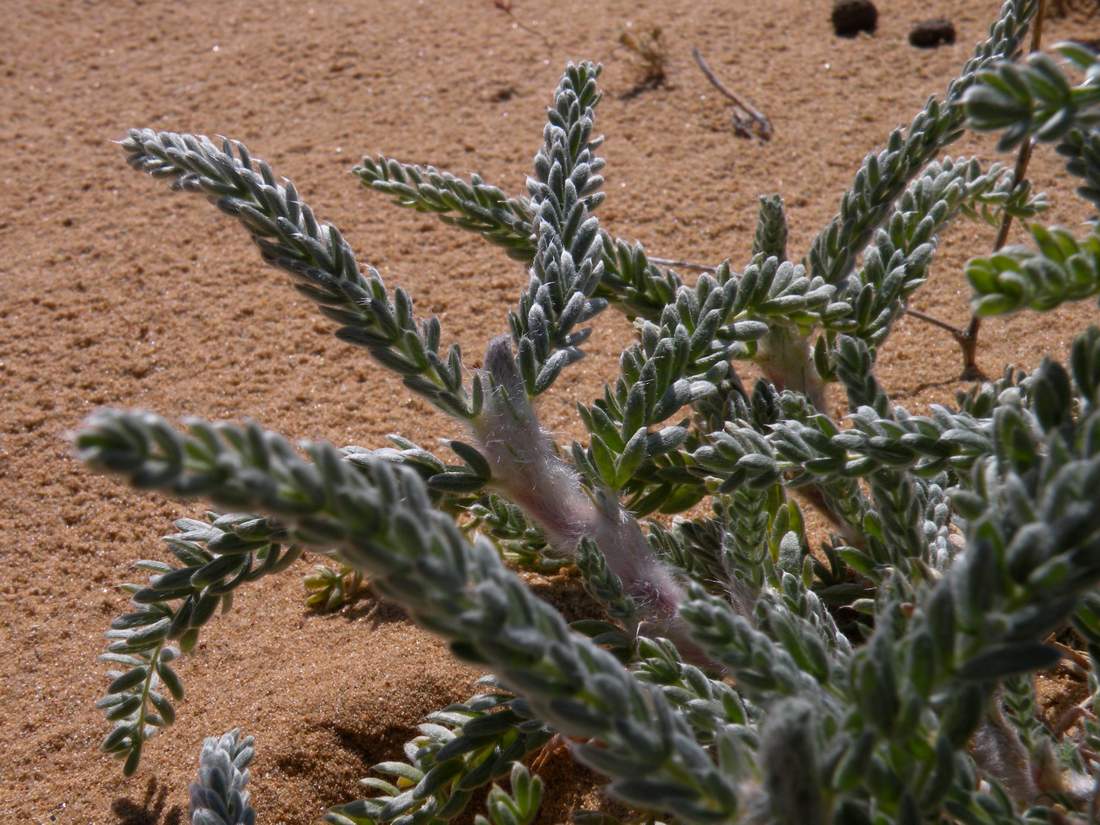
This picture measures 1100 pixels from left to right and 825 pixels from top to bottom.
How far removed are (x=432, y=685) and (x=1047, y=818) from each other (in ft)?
3.81

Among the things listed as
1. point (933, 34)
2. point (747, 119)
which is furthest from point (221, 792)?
point (933, 34)

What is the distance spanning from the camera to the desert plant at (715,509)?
0.88 metres

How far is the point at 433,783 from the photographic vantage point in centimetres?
156

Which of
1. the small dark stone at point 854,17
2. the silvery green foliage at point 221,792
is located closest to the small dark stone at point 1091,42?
the small dark stone at point 854,17

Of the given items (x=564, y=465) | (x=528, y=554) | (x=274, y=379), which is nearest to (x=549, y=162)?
(x=564, y=465)

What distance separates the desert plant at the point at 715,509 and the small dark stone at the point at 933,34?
2052 mm

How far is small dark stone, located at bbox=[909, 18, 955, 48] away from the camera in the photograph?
390 centimetres

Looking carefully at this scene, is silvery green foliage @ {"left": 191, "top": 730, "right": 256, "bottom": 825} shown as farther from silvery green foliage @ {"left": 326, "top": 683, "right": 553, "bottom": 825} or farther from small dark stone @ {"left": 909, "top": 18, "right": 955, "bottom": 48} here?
small dark stone @ {"left": 909, "top": 18, "right": 955, "bottom": 48}

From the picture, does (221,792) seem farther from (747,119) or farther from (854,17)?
(854,17)

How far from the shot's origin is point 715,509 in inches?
76.2

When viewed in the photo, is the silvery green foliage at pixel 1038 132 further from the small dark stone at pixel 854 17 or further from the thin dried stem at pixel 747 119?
the small dark stone at pixel 854 17

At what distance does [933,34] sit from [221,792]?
145 inches

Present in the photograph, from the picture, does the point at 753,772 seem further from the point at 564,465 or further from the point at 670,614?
the point at 564,465

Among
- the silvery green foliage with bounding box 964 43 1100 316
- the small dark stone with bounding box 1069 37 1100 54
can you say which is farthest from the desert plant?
the small dark stone with bounding box 1069 37 1100 54
